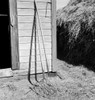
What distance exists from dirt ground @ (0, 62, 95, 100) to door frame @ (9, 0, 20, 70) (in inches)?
14.8

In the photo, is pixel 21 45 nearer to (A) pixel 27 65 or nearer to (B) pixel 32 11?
(A) pixel 27 65

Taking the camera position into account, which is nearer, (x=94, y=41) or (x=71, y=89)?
(x=71, y=89)

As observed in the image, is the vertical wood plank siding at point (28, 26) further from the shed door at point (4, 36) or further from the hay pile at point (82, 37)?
the shed door at point (4, 36)

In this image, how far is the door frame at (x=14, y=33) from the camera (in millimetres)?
3758

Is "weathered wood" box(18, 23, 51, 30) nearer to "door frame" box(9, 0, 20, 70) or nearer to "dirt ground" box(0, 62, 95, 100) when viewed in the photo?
"door frame" box(9, 0, 20, 70)

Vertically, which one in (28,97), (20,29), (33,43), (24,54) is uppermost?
(20,29)

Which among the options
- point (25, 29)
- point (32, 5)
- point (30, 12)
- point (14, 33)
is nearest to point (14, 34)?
point (14, 33)

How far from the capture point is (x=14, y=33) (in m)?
3.84

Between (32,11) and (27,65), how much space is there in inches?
50.1

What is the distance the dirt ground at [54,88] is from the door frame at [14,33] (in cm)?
38

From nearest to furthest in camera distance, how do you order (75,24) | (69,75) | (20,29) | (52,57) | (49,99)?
(49,99) → (20,29) → (52,57) → (69,75) → (75,24)

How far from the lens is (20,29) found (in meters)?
3.88

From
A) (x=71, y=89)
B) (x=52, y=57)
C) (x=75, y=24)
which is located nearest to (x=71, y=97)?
(x=71, y=89)

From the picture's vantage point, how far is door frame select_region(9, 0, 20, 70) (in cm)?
376
